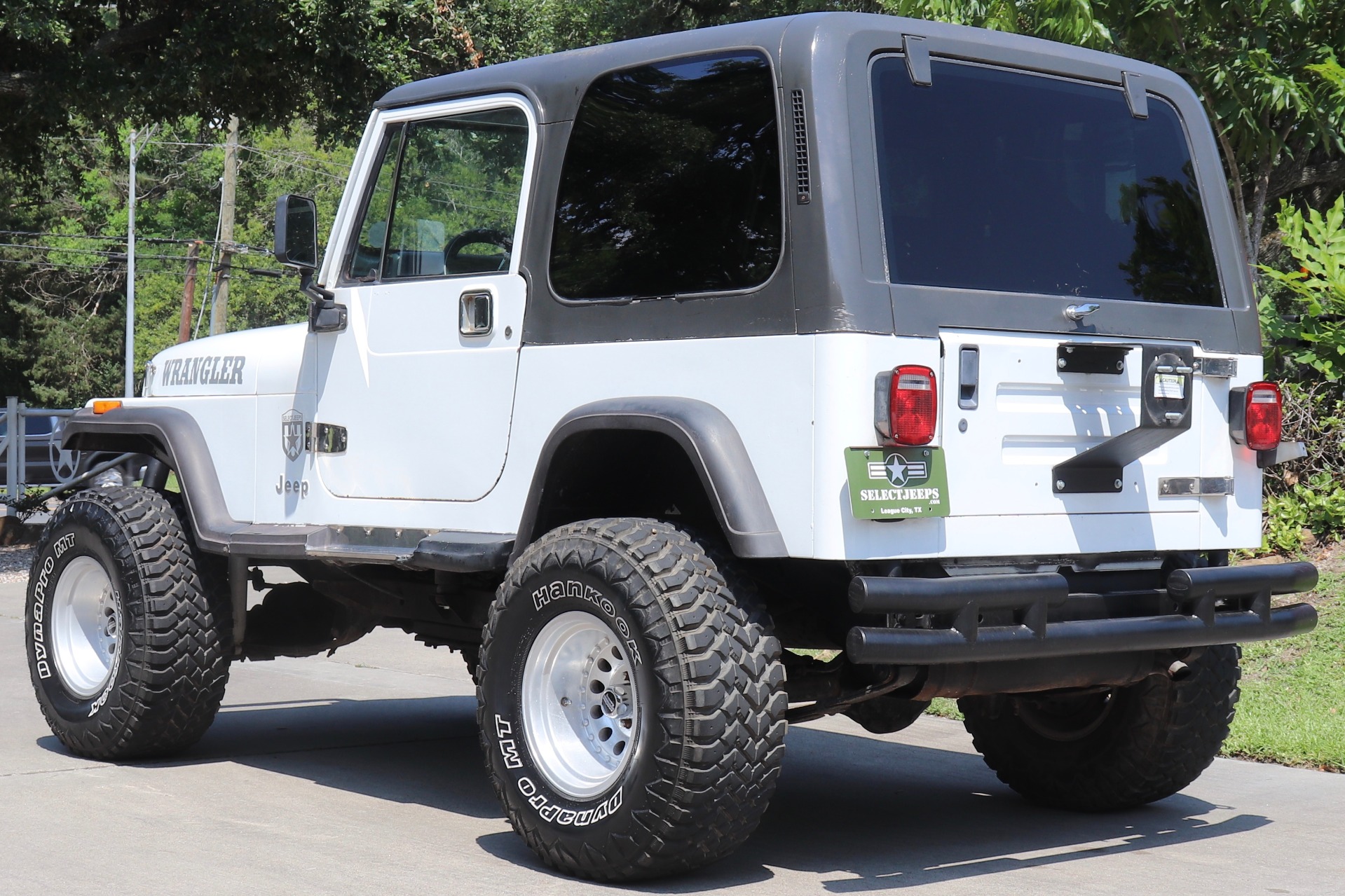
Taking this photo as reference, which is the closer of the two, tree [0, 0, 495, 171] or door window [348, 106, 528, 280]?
door window [348, 106, 528, 280]

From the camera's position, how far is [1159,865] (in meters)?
5.19

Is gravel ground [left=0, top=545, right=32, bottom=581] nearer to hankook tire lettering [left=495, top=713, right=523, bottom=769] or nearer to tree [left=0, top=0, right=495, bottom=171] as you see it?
tree [left=0, top=0, right=495, bottom=171]

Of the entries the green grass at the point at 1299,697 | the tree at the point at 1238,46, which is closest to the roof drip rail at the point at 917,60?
the green grass at the point at 1299,697

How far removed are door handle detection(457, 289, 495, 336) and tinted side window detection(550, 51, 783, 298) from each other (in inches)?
12.4

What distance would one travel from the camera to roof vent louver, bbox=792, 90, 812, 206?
15.2ft

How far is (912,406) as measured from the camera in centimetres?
456

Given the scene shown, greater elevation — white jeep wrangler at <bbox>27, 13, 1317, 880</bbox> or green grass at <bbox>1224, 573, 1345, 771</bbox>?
white jeep wrangler at <bbox>27, 13, 1317, 880</bbox>

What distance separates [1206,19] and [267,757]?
319 inches

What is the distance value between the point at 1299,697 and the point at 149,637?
216 inches

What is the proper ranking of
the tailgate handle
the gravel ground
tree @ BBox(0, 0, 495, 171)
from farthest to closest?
1. the gravel ground
2. tree @ BBox(0, 0, 495, 171)
3. the tailgate handle

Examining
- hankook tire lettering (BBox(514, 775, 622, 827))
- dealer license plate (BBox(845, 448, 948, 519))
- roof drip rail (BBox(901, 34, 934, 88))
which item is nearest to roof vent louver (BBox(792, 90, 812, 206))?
roof drip rail (BBox(901, 34, 934, 88))

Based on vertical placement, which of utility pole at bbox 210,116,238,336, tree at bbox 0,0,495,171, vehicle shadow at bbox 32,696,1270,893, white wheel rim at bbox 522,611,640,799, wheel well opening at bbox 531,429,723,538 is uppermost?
utility pole at bbox 210,116,238,336

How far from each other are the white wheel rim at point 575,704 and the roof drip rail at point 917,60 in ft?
6.26

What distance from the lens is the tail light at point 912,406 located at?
4.53 metres
